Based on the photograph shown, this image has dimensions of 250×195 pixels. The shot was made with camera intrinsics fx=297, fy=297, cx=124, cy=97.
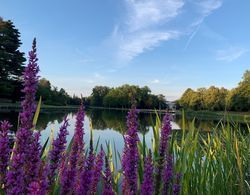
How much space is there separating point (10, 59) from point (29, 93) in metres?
47.1

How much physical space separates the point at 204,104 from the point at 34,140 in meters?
100

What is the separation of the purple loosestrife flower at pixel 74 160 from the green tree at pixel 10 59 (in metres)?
42.8

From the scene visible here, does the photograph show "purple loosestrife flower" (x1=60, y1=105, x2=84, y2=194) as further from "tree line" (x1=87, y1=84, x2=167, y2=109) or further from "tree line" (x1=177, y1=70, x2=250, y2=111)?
"tree line" (x1=87, y1=84, x2=167, y2=109)

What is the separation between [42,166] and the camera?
1.49 meters

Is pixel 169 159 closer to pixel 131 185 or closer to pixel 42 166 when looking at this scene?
pixel 131 185

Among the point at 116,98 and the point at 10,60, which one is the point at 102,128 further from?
the point at 116,98

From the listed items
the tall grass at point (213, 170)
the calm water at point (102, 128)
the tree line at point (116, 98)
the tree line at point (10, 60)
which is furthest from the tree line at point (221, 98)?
the tall grass at point (213, 170)

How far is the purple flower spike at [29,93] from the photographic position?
1594mm

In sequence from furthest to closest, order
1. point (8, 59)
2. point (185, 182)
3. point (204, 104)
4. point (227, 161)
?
1. point (204, 104)
2. point (8, 59)
3. point (227, 161)
4. point (185, 182)

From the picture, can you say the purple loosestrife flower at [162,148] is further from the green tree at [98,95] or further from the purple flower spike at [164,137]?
the green tree at [98,95]

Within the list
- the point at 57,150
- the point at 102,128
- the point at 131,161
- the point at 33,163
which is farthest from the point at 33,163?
the point at 102,128

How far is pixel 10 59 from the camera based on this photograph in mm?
45188

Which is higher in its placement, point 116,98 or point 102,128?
point 116,98

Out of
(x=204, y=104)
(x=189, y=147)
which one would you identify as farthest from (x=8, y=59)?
(x=204, y=104)
